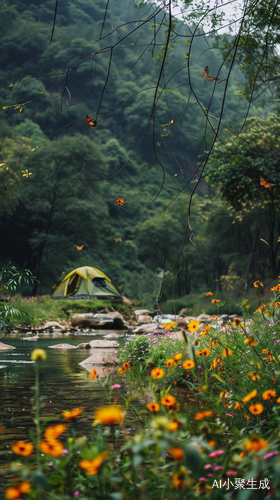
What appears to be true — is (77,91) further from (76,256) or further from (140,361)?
(140,361)

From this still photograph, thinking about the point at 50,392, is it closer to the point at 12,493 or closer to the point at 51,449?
the point at 51,449

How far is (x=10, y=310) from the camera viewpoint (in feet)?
19.6

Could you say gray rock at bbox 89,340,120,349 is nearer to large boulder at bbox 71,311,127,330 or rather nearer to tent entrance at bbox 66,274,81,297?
large boulder at bbox 71,311,127,330

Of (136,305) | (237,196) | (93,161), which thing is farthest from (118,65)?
(237,196)

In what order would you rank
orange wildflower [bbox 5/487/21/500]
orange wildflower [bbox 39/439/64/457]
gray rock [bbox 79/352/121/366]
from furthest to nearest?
gray rock [bbox 79/352/121/366]
orange wildflower [bbox 39/439/64/457]
orange wildflower [bbox 5/487/21/500]

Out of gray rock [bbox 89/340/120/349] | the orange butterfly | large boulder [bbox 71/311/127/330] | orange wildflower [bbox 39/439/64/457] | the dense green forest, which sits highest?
the dense green forest

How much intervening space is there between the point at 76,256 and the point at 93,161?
24.5 feet

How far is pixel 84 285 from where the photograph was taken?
25.1m

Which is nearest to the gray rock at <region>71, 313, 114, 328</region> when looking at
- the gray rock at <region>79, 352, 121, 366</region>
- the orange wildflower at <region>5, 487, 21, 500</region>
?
the gray rock at <region>79, 352, 121, 366</region>

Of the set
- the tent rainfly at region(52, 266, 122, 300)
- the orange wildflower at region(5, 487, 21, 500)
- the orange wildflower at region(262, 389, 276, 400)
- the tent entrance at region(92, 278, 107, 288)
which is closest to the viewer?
the orange wildflower at region(5, 487, 21, 500)

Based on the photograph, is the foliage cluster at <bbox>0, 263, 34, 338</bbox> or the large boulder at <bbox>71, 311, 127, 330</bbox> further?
the large boulder at <bbox>71, 311, 127, 330</bbox>

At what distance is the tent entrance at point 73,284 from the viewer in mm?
25469

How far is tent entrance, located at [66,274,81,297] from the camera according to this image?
2547cm

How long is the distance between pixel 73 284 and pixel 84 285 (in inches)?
36.3
